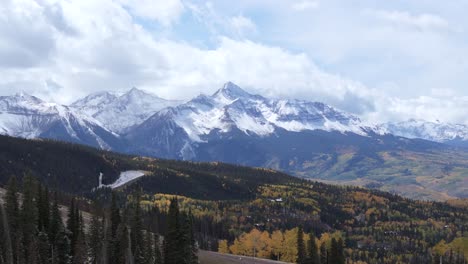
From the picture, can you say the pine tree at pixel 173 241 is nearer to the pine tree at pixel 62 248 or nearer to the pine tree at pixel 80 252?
the pine tree at pixel 80 252

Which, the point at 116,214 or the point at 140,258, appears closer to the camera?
the point at 140,258

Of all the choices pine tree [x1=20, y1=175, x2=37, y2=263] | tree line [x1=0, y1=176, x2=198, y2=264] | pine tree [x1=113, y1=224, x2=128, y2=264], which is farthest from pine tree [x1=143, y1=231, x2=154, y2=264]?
pine tree [x1=20, y1=175, x2=37, y2=263]

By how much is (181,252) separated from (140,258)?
1533 centimetres

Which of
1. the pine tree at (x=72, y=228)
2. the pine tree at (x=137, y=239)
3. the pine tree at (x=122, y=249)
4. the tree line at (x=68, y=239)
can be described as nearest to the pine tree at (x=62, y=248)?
the tree line at (x=68, y=239)

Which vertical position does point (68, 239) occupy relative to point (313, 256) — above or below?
above

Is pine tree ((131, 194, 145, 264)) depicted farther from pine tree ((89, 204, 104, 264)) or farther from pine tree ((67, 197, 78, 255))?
pine tree ((67, 197, 78, 255))

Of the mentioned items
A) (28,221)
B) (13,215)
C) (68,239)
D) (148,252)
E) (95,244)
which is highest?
(13,215)

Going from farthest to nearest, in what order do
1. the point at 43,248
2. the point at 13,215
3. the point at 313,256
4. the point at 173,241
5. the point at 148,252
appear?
the point at 313,256
the point at 148,252
the point at 173,241
the point at 13,215
the point at 43,248

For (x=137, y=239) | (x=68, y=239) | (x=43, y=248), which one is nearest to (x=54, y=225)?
(x=68, y=239)

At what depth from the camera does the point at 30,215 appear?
457 ft

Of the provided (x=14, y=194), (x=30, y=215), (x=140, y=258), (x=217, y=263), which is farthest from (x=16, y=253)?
(x=217, y=263)

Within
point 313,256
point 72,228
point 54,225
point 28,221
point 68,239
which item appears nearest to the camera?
point 28,221

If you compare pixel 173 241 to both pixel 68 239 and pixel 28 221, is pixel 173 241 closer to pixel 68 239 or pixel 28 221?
pixel 68 239

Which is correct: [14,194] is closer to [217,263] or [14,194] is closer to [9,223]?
[9,223]
